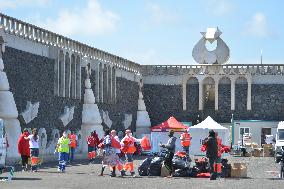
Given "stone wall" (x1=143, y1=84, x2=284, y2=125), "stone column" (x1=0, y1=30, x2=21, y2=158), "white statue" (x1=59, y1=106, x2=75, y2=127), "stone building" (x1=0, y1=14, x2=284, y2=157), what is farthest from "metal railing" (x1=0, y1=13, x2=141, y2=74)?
"stone wall" (x1=143, y1=84, x2=284, y2=125)

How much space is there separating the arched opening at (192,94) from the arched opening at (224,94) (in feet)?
5.78

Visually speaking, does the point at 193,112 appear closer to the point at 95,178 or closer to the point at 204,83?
the point at 204,83

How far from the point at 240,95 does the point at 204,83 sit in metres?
2.83

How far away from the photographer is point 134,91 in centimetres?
5838

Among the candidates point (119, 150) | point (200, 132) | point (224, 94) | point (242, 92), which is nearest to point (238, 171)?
point (119, 150)

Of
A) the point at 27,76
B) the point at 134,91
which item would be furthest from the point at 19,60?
the point at 134,91

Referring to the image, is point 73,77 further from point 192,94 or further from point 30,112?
point 192,94

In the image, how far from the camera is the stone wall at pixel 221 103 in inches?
2328

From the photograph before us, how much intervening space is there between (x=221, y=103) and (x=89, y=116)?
55.3 feet

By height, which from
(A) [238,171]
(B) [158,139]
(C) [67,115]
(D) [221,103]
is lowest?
(A) [238,171]

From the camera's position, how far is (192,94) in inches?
2379

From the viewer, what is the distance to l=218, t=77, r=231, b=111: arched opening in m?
59.6

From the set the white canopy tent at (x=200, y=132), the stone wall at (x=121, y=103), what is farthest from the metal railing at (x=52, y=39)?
the white canopy tent at (x=200, y=132)

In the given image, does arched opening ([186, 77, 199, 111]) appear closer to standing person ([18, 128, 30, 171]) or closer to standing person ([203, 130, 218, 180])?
standing person ([18, 128, 30, 171])
